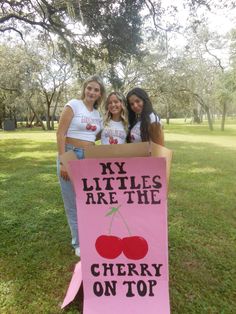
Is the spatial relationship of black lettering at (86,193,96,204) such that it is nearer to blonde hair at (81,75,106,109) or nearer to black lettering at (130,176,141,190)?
black lettering at (130,176,141,190)

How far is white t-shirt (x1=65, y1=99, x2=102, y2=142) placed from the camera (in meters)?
3.02

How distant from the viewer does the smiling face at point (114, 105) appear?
112 inches

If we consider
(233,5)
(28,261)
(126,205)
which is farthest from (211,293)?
(233,5)

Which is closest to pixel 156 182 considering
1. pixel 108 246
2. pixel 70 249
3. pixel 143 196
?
pixel 143 196

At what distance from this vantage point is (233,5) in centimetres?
815

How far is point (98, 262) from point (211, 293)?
1.10 metres

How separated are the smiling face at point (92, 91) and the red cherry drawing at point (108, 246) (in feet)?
3.98

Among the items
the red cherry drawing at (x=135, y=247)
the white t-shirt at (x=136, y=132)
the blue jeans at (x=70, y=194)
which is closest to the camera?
the red cherry drawing at (x=135, y=247)

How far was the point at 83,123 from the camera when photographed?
3031 mm

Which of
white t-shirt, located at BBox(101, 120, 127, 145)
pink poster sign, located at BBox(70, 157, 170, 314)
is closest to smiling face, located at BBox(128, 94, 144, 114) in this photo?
white t-shirt, located at BBox(101, 120, 127, 145)

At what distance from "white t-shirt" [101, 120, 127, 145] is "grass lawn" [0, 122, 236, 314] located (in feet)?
4.24

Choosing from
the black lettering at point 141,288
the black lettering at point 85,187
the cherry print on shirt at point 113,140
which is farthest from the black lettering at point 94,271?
the cherry print on shirt at point 113,140

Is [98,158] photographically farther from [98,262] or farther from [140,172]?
[98,262]

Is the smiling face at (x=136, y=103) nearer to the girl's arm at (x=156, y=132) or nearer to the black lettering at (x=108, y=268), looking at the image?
the girl's arm at (x=156, y=132)
